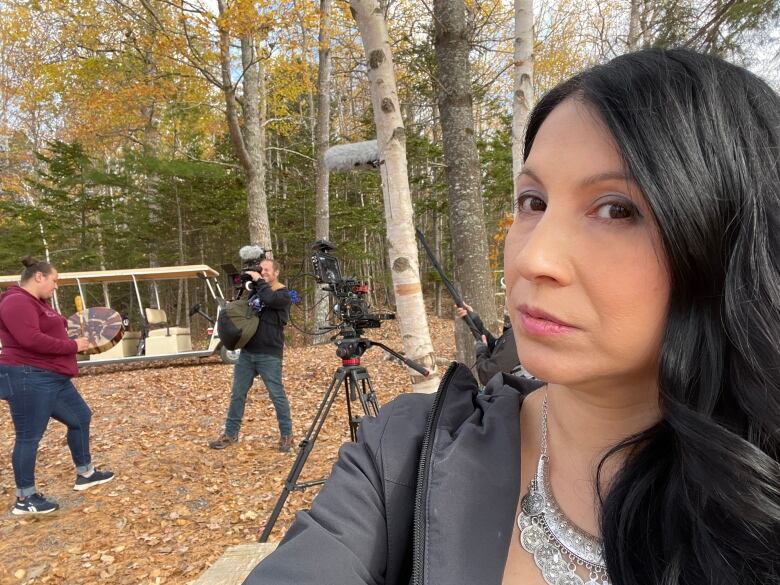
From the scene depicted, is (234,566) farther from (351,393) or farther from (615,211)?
(615,211)

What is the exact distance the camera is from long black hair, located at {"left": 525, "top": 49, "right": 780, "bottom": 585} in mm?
712

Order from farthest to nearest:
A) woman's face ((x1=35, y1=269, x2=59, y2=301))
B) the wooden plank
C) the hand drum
A: 1. the hand drum
2. woman's face ((x1=35, y1=269, x2=59, y2=301))
3. the wooden plank

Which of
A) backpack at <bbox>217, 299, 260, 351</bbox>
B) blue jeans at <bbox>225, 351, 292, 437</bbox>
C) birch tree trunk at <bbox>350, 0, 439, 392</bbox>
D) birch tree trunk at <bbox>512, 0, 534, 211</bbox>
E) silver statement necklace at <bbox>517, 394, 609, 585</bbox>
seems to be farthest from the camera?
birch tree trunk at <bbox>512, 0, 534, 211</bbox>

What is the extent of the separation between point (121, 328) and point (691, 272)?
10845mm

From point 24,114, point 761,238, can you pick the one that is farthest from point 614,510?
point 24,114

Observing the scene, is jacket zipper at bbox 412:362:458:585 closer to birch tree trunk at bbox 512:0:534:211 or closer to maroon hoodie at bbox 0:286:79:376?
maroon hoodie at bbox 0:286:79:376

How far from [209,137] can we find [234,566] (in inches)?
874

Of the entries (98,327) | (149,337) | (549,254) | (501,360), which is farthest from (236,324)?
(149,337)

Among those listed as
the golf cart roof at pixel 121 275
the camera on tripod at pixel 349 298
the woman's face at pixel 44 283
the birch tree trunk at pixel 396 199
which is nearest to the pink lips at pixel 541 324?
the birch tree trunk at pixel 396 199

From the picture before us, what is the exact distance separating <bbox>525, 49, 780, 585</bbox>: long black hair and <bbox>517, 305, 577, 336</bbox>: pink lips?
0.17 m

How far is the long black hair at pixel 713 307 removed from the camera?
2.34 ft

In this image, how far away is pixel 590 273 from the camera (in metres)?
0.72

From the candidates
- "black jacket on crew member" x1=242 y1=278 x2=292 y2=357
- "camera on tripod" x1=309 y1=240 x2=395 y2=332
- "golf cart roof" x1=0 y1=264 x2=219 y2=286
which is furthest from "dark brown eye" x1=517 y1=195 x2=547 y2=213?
"golf cart roof" x1=0 y1=264 x2=219 y2=286

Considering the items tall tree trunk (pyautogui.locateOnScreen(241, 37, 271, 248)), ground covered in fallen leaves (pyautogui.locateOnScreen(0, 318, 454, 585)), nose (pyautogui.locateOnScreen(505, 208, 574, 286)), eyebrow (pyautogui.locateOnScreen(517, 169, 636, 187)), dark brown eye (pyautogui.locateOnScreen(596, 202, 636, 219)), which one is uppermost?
tall tree trunk (pyautogui.locateOnScreen(241, 37, 271, 248))
